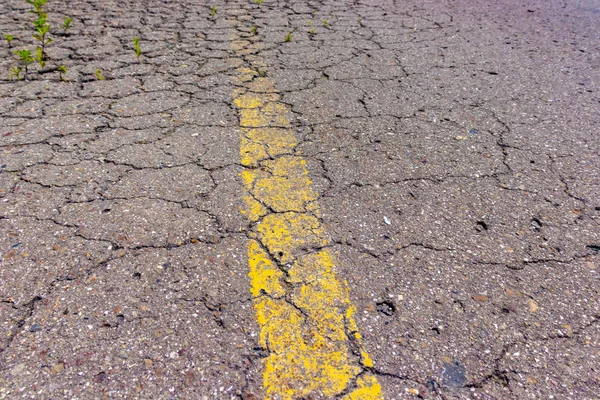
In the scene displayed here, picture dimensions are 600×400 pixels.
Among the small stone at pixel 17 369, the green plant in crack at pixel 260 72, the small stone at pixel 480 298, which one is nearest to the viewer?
the small stone at pixel 17 369

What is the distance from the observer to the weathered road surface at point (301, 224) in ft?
4.80

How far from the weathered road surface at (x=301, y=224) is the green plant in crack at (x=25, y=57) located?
0.09m

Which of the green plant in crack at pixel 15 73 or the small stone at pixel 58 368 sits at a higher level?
the green plant in crack at pixel 15 73

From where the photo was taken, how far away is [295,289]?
1740 millimetres

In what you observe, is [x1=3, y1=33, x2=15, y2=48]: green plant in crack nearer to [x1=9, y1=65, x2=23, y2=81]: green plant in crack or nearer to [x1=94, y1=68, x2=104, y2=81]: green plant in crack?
[x1=9, y1=65, x2=23, y2=81]: green plant in crack

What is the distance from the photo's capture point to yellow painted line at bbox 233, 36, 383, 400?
1433 mm

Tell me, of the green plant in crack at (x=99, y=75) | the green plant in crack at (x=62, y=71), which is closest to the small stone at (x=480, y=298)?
the green plant in crack at (x=99, y=75)

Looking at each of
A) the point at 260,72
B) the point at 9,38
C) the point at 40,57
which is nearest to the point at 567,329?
the point at 260,72

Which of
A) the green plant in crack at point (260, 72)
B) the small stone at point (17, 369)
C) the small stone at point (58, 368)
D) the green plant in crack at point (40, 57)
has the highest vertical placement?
the green plant in crack at point (260, 72)

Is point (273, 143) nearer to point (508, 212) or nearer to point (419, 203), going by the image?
point (419, 203)

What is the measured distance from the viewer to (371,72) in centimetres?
351

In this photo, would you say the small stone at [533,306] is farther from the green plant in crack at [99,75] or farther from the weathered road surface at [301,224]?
the green plant in crack at [99,75]

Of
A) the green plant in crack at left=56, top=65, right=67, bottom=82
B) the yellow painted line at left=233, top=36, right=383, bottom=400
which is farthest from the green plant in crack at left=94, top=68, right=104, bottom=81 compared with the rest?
the yellow painted line at left=233, top=36, right=383, bottom=400

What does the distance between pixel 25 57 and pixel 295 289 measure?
287 centimetres
